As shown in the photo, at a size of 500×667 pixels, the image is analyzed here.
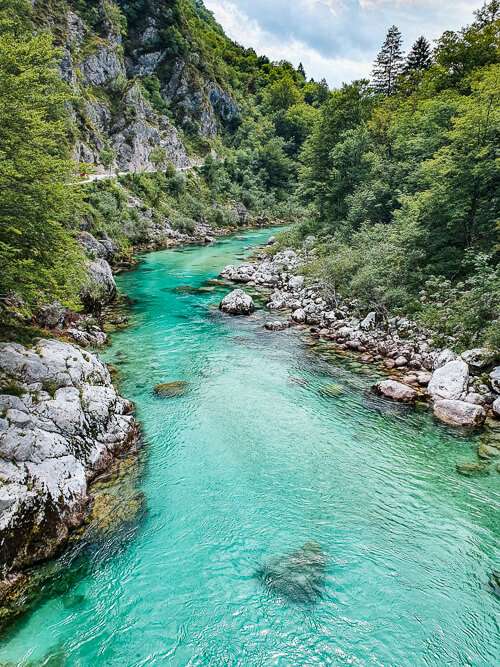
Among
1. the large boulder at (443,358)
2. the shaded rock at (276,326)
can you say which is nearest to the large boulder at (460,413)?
the large boulder at (443,358)

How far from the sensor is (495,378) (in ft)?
41.5

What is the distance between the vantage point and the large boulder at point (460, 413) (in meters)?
11.7

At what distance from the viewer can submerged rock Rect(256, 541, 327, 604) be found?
7.00 m

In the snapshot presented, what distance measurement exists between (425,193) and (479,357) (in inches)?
359

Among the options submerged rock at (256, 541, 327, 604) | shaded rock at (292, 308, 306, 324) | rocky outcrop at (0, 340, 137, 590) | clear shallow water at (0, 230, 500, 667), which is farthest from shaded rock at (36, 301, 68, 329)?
submerged rock at (256, 541, 327, 604)

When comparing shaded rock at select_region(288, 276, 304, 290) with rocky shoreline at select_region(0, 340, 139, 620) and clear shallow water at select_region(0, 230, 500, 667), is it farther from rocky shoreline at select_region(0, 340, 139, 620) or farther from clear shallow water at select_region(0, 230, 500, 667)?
rocky shoreline at select_region(0, 340, 139, 620)

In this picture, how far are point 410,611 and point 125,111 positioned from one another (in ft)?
203

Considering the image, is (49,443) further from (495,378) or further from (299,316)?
(299,316)

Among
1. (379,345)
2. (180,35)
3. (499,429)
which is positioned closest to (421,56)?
(180,35)

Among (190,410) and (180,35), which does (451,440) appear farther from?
(180,35)

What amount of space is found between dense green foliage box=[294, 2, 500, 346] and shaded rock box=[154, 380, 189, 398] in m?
10.3

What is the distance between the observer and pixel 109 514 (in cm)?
842

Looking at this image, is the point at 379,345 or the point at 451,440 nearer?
the point at 451,440

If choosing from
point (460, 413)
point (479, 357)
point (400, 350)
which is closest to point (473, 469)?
point (460, 413)
